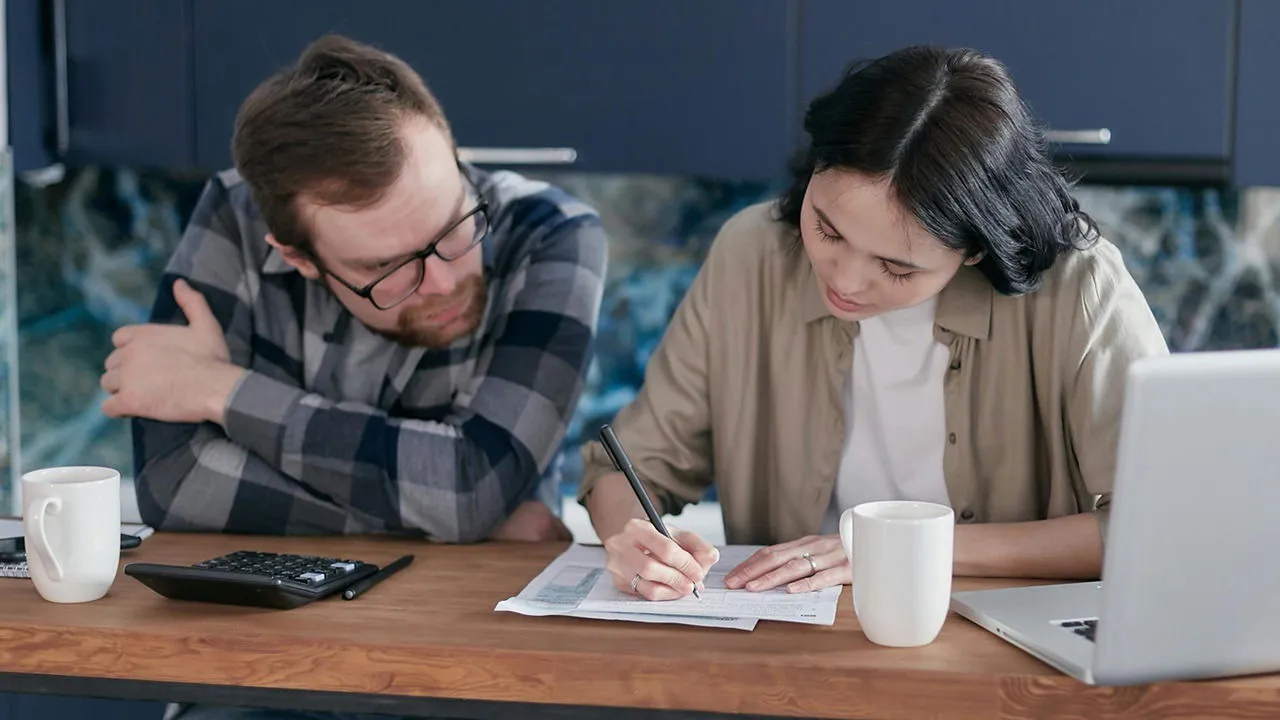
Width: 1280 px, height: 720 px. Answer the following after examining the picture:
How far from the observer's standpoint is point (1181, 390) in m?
0.96

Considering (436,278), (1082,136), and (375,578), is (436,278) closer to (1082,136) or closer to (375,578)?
(375,578)

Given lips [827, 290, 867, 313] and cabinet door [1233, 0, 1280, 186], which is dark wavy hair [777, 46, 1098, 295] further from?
cabinet door [1233, 0, 1280, 186]

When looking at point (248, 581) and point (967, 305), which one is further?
point (967, 305)

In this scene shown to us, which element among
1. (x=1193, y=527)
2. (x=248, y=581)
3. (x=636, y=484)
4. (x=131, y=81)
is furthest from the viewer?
(x=131, y=81)

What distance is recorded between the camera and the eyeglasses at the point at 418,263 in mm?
1732

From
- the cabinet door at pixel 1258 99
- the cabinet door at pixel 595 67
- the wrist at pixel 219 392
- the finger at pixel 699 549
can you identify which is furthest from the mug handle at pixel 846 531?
the cabinet door at pixel 1258 99

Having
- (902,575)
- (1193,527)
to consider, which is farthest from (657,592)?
(1193,527)

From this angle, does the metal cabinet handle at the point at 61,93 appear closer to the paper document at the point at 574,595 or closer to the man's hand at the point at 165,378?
the man's hand at the point at 165,378

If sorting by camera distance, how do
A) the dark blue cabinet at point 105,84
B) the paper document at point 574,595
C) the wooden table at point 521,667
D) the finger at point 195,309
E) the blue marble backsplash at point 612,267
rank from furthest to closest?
1. the blue marble backsplash at point 612,267
2. the dark blue cabinet at point 105,84
3. the finger at point 195,309
4. the paper document at point 574,595
5. the wooden table at point 521,667

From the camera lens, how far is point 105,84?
8.33ft

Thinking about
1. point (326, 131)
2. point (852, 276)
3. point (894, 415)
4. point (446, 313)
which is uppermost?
point (326, 131)

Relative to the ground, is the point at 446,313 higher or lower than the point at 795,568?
higher

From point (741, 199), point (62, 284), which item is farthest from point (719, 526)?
point (62, 284)

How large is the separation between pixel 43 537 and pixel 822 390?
0.93m
